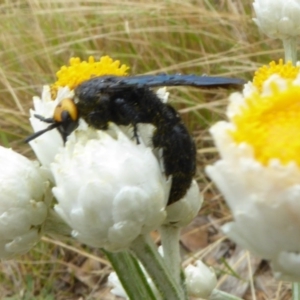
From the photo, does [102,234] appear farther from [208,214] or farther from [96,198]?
[208,214]

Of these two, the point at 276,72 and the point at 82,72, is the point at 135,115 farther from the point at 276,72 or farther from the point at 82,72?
the point at 276,72

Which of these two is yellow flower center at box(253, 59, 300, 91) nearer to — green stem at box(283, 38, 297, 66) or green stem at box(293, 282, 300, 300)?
green stem at box(283, 38, 297, 66)

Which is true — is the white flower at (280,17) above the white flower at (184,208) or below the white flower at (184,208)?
above

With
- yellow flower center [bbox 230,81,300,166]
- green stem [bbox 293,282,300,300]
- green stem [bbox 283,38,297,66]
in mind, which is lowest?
green stem [bbox 293,282,300,300]

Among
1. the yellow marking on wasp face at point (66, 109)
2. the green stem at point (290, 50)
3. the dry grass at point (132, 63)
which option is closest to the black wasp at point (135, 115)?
the yellow marking on wasp face at point (66, 109)

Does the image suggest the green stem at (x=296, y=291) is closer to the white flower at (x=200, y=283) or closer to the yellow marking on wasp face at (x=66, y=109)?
the white flower at (x=200, y=283)

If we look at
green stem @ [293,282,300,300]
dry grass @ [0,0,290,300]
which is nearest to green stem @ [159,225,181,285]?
green stem @ [293,282,300,300]

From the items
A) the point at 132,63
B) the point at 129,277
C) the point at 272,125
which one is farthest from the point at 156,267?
the point at 132,63
